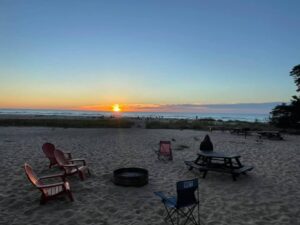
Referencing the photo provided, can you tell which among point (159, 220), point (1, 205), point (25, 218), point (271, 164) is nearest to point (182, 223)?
point (159, 220)

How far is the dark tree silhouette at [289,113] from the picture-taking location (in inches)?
966

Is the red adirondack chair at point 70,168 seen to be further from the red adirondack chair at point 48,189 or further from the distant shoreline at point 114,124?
the distant shoreline at point 114,124

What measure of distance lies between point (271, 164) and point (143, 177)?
17.8 ft

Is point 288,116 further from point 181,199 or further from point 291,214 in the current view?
point 181,199

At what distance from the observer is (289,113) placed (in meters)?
24.9

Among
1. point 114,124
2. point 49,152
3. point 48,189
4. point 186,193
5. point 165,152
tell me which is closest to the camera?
point 186,193

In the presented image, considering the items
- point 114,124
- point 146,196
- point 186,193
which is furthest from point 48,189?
point 114,124

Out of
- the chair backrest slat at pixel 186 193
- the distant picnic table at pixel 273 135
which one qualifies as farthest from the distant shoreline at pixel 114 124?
the chair backrest slat at pixel 186 193

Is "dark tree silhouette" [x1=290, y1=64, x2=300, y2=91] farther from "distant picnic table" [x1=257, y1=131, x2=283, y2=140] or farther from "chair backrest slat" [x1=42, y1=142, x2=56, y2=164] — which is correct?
"chair backrest slat" [x1=42, y1=142, x2=56, y2=164]

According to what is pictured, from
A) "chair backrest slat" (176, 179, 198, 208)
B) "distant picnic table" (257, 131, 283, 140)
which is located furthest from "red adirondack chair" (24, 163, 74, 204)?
"distant picnic table" (257, 131, 283, 140)

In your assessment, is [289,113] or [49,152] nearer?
[49,152]

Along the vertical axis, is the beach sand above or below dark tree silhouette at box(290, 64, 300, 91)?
below

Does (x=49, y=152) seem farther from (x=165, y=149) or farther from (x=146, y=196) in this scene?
(x=165, y=149)

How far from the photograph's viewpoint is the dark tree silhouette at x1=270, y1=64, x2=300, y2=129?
24531 millimetres
